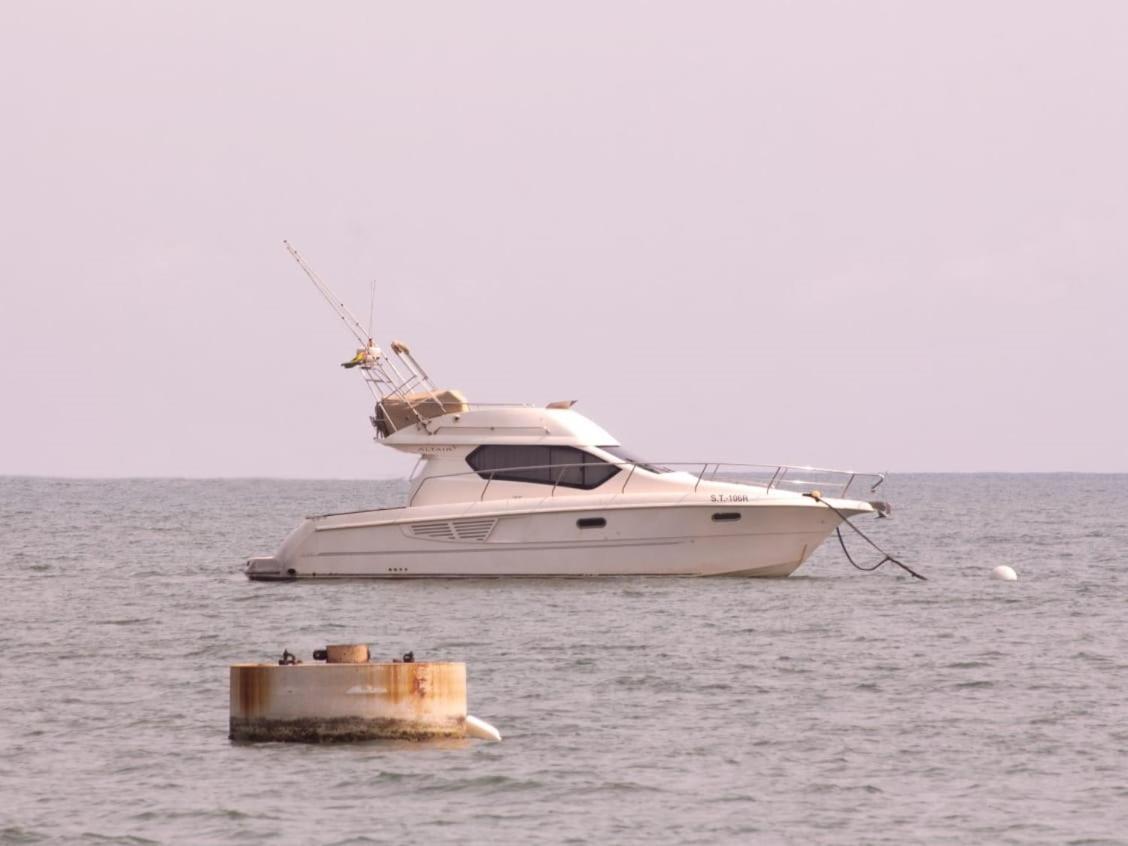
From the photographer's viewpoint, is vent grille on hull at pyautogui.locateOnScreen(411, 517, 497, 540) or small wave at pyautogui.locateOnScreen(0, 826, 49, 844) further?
vent grille on hull at pyautogui.locateOnScreen(411, 517, 497, 540)

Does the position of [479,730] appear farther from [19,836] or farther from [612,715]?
[19,836]

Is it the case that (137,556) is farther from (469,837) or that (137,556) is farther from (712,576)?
(469,837)

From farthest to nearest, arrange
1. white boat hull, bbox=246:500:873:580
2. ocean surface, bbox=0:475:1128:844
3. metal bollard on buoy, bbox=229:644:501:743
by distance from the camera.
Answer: white boat hull, bbox=246:500:873:580, metal bollard on buoy, bbox=229:644:501:743, ocean surface, bbox=0:475:1128:844

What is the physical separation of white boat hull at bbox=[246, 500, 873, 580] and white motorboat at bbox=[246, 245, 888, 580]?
2 centimetres

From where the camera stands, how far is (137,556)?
57.9 m

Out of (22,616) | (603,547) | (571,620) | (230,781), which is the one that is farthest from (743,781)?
(22,616)

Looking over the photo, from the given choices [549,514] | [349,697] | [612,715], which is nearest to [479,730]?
[349,697]

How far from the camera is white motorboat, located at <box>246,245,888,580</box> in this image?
3625cm

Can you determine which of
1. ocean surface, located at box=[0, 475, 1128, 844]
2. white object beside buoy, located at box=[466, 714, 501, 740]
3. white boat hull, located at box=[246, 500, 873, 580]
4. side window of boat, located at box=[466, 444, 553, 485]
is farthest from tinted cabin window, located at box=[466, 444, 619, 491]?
white object beside buoy, located at box=[466, 714, 501, 740]

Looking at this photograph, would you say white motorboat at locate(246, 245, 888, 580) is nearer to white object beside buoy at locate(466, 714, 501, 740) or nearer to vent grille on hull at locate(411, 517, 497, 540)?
vent grille on hull at locate(411, 517, 497, 540)

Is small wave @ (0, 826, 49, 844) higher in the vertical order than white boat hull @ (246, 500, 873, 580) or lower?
lower

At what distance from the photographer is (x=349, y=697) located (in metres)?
19.4

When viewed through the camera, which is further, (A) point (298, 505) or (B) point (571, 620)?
(A) point (298, 505)

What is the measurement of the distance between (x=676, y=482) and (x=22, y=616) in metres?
11.6
